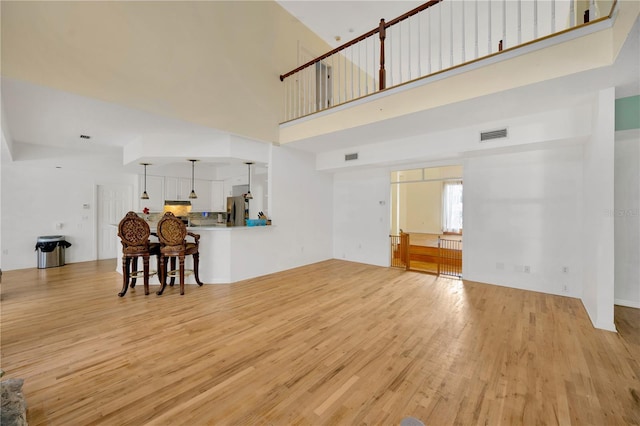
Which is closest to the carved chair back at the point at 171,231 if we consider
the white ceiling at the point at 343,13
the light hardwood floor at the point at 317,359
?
the light hardwood floor at the point at 317,359

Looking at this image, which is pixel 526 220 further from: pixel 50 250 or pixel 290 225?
pixel 50 250

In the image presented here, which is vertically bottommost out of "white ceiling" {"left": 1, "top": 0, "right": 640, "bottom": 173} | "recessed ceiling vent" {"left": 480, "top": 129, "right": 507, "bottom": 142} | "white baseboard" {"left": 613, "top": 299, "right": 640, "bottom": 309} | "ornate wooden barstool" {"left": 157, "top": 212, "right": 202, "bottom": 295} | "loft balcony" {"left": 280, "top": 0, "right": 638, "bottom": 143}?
"white baseboard" {"left": 613, "top": 299, "right": 640, "bottom": 309}

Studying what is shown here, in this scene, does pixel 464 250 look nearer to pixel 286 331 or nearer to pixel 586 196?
pixel 586 196

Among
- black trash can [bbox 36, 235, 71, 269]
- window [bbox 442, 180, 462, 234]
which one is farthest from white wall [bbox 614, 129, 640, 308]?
black trash can [bbox 36, 235, 71, 269]

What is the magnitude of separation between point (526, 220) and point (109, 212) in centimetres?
983

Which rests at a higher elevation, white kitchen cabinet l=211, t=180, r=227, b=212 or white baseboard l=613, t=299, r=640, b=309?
white kitchen cabinet l=211, t=180, r=227, b=212

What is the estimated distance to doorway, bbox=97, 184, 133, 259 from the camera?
6.98 metres

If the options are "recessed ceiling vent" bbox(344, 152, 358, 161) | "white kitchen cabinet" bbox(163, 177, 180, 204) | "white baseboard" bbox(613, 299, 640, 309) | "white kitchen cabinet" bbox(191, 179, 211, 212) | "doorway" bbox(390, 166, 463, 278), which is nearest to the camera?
"white baseboard" bbox(613, 299, 640, 309)

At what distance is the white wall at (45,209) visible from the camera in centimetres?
571

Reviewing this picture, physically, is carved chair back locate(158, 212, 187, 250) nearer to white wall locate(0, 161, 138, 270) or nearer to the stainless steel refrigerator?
the stainless steel refrigerator

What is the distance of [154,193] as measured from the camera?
7.54m

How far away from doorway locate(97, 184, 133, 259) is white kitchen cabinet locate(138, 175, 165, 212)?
47 centimetres

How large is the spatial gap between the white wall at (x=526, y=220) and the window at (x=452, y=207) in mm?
5993

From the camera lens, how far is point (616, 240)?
12.2 feet
